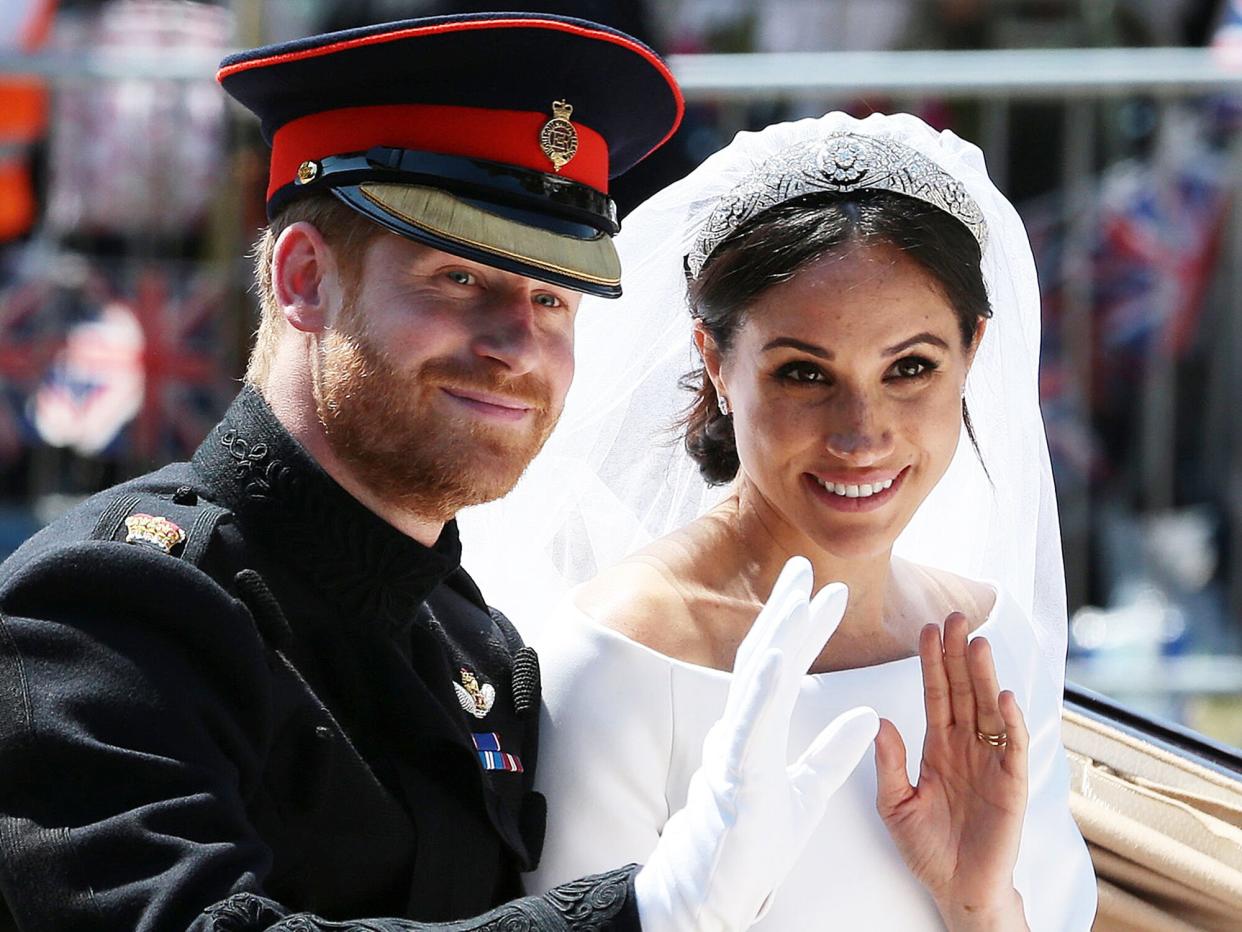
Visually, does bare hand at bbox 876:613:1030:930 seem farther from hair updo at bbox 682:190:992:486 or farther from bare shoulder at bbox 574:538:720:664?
hair updo at bbox 682:190:992:486

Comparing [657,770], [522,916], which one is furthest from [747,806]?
[657,770]

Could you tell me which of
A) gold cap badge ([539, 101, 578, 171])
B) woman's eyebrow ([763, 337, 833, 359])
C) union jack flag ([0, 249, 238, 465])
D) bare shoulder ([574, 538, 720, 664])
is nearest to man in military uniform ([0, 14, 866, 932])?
gold cap badge ([539, 101, 578, 171])

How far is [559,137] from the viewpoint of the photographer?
2424 millimetres

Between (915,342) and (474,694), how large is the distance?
2.40ft

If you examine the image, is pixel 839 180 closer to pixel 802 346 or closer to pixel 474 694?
pixel 802 346

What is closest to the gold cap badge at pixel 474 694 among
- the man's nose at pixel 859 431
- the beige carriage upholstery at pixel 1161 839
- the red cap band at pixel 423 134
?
the man's nose at pixel 859 431

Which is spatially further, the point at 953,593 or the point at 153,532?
the point at 953,593

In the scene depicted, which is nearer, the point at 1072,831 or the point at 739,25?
the point at 1072,831

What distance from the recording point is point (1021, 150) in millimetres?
5328

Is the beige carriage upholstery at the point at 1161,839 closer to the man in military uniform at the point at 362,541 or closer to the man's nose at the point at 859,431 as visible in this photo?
the man's nose at the point at 859,431

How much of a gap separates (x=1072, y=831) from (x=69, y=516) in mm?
1436

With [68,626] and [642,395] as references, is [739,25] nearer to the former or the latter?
[642,395]

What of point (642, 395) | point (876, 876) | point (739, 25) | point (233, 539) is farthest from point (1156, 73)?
point (233, 539)

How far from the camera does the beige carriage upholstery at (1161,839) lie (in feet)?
9.23
